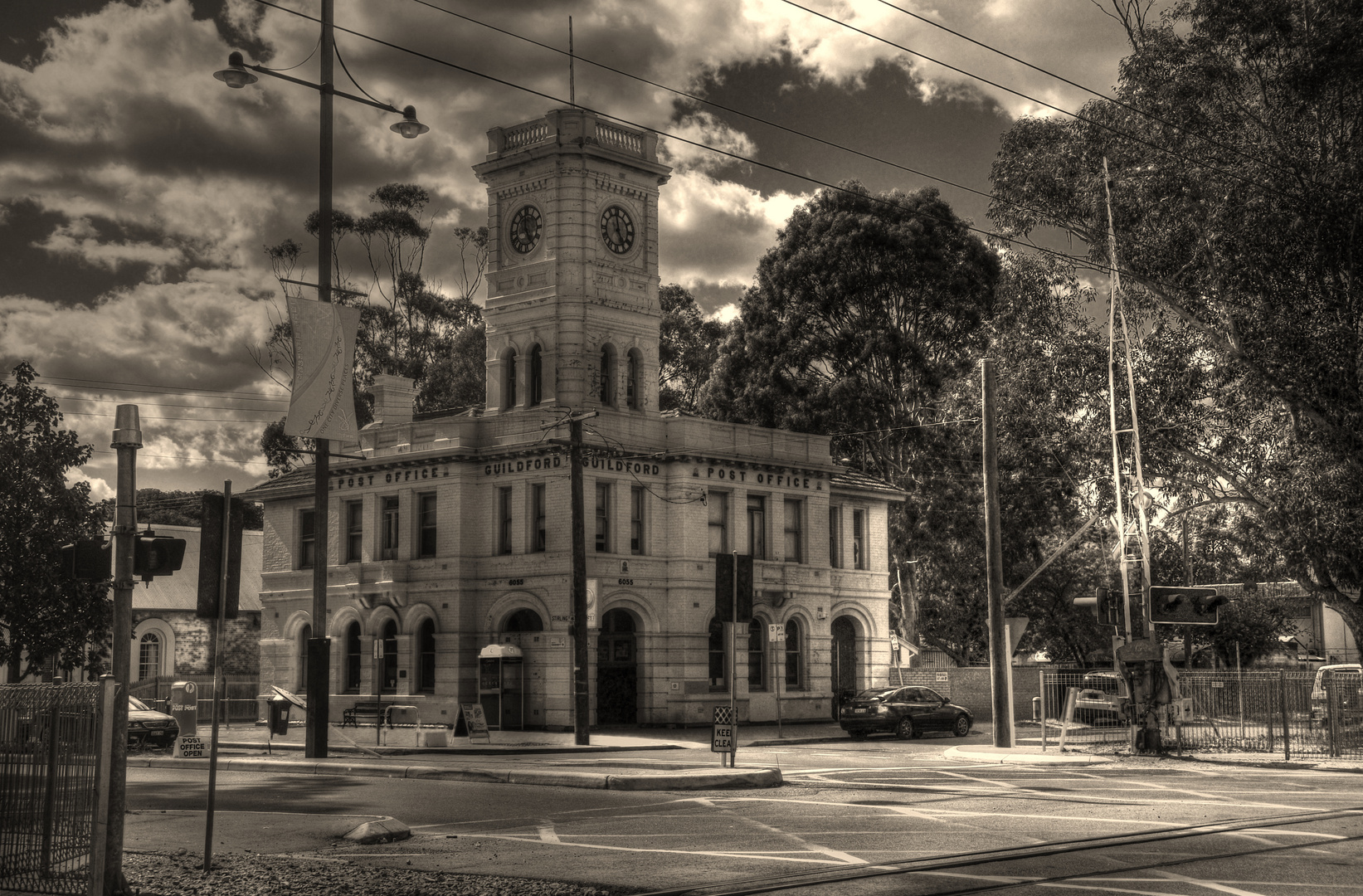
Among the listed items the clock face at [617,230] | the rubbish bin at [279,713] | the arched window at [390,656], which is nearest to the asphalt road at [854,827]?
the rubbish bin at [279,713]

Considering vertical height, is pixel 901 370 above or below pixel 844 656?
above

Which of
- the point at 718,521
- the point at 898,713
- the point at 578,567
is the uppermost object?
the point at 718,521

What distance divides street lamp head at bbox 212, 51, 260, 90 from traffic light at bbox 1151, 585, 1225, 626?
1940cm

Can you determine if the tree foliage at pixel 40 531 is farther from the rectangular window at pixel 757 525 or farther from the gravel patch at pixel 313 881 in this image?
the gravel patch at pixel 313 881

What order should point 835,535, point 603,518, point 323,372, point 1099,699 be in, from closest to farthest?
1. point 323,372
2. point 1099,699
3. point 603,518
4. point 835,535

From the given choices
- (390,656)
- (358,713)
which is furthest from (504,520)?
(358,713)

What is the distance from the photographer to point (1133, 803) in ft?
56.6

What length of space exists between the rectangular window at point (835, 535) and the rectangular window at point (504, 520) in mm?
10483

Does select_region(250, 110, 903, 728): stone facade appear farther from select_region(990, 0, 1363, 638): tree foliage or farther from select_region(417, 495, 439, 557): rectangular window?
select_region(990, 0, 1363, 638): tree foliage

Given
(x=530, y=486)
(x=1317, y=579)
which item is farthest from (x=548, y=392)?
(x=1317, y=579)

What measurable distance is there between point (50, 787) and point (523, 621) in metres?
28.2

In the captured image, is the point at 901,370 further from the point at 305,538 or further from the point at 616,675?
the point at 305,538

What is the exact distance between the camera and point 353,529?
43.1 meters

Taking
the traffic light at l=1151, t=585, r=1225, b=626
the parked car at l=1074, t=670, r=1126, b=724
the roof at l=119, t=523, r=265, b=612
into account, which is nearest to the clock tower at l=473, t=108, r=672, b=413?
the parked car at l=1074, t=670, r=1126, b=724
